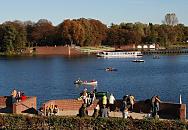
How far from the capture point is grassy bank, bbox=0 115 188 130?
2442 cm

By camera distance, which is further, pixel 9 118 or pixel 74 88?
pixel 74 88

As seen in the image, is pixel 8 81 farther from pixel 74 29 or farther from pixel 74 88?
pixel 74 29

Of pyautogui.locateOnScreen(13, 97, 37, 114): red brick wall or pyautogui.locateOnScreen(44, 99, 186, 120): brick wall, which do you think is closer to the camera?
pyautogui.locateOnScreen(44, 99, 186, 120): brick wall

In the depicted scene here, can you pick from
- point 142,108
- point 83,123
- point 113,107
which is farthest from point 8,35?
point 83,123

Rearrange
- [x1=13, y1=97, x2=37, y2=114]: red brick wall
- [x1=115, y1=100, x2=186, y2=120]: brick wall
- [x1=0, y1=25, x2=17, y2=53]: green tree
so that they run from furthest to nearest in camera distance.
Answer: [x1=0, y1=25, x2=17, y2=53]: green tree, [x1=13, y1=97, x2=37, y2=114]: red brick wall, [x1=115, y1=100, x2=186, y2=120]: brick wall

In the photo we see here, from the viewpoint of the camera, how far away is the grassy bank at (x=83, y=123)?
24422mm

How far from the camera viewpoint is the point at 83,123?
25.2 metres

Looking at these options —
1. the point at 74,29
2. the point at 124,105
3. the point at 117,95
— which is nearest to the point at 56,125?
the point at 124,105

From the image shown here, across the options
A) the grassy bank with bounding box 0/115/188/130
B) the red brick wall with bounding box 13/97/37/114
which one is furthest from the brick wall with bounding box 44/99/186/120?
the grassy bank with bounding box 0/115/188/130

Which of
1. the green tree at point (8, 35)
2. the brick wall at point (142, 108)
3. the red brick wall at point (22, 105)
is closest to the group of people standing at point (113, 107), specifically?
the brick wall at point (142, 108)

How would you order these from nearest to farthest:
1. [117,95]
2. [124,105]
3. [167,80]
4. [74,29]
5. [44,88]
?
[124,105] < [117,95] < [44,88] < [167,80] < [74,29]

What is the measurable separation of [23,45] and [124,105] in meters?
171

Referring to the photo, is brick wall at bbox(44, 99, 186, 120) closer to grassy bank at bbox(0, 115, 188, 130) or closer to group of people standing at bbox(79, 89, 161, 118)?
group of people standing at bbox(79, 89, 161, 118)

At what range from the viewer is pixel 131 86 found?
81.9 m
